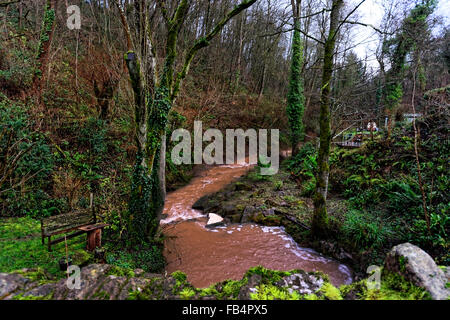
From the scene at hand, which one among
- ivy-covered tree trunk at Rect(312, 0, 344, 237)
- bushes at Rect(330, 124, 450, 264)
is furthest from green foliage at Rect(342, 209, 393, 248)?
ivy-covered tree trunk at Rect(312, 0, 344, 237)

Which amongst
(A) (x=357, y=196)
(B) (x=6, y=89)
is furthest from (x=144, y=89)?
(A) (x=357, y=196)

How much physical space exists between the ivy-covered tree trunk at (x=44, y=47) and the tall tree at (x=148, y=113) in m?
5.45

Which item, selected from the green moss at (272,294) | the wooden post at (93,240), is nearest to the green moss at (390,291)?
the green moss at (272,294)

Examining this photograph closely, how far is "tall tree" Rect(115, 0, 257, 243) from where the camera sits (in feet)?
16.7

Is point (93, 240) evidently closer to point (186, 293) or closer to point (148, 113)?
point (148, 113)

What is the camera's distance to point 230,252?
5754 mm

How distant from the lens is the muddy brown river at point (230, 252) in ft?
16.1

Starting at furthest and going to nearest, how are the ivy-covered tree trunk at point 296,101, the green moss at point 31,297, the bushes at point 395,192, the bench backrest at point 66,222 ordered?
the ivy-covered tree trunk at point 296,101 → the bushes at point 395,192 → the bench backrest at point 66,222 → the green moss at point 31,297

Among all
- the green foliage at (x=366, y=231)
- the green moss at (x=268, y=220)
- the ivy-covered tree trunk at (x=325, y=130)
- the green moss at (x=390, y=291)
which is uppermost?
the ivy-covered tree trunk at (x=325, y=130)

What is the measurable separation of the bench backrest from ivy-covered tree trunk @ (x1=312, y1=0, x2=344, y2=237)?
520 centimetres

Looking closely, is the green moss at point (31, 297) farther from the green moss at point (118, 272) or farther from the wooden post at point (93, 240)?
the wooden post at point (93, 240)

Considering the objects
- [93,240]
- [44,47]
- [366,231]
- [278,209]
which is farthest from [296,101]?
[93,240]

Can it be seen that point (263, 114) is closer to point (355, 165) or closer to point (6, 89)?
point (355, 165)
